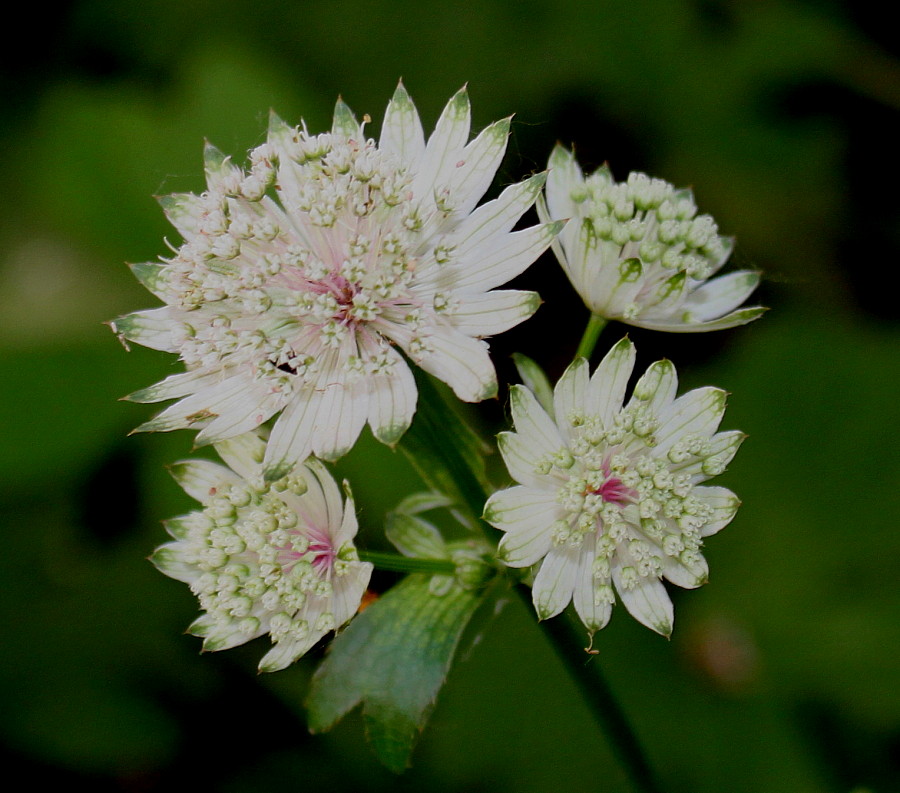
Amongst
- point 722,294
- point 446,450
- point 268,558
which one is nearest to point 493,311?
point 446,450

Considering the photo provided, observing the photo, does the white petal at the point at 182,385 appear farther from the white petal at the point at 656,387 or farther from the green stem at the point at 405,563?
the white petal at the point at 656,387

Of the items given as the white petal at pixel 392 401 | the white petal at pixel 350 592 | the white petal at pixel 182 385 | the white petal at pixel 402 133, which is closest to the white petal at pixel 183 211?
the white petal at pixel 182 385

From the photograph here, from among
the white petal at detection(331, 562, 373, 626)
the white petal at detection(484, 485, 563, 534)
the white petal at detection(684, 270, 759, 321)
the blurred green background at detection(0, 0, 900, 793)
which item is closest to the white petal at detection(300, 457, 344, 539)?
the white petal at detection(331, 562, 373, 626)

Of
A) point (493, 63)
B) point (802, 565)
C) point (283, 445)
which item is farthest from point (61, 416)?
point (802, 565)

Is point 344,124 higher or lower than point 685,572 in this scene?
higher

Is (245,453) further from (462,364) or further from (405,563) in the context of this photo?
(462,364)

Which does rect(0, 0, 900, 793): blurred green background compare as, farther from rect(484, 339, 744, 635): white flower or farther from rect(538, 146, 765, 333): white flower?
rect(484, 339, 744, 635): white flower
